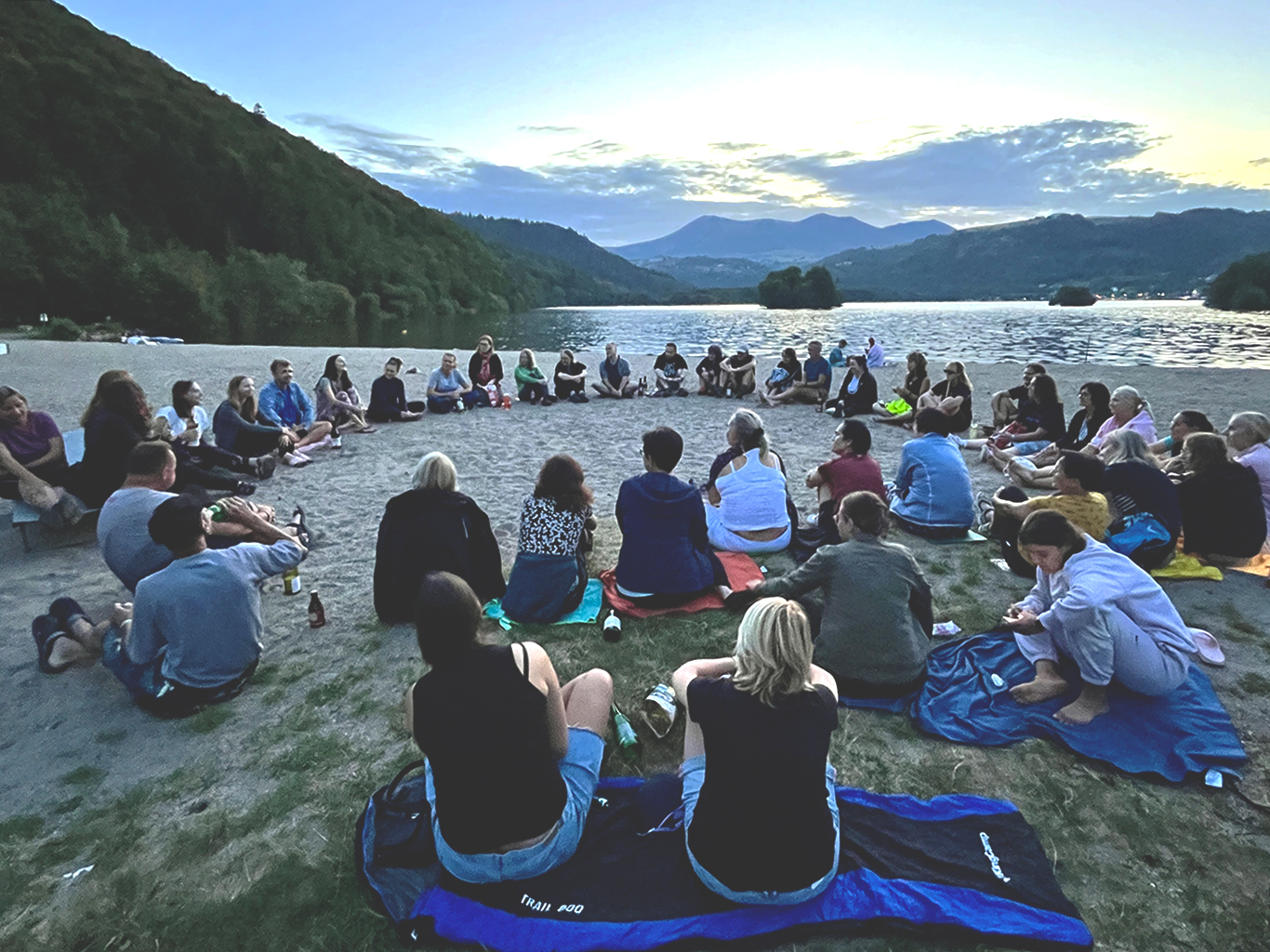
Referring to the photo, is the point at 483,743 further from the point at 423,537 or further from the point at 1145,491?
the point at 1145,491

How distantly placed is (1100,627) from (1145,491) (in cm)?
243

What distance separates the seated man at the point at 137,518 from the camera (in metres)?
4.50

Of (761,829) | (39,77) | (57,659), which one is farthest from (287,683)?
(39,77)

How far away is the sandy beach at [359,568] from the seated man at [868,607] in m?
1.29

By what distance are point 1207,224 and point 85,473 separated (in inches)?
9750

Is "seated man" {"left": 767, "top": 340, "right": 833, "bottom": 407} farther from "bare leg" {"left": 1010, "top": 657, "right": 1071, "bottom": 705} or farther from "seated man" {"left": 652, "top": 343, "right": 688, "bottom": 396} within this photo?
"bare leg" {"left": 1010, "top": 657, "right": 1071, "bottom": 705}

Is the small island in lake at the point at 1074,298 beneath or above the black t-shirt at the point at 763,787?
above

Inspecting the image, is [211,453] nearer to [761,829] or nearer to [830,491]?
[830,491]

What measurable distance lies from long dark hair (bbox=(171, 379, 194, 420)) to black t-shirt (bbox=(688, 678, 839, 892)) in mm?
9027

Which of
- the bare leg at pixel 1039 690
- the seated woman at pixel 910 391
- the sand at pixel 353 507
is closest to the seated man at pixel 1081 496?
the sand at pixel 353 507

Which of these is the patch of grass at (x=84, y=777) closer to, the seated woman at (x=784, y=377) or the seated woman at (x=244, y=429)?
the seated woman at (x=244, y=429)

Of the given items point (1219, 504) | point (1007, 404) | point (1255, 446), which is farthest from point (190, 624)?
point (1007, 404)

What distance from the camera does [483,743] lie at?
7.89ft

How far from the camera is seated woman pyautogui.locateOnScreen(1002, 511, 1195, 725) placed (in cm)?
358
